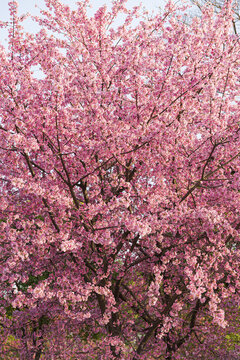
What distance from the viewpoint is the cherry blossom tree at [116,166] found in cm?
597

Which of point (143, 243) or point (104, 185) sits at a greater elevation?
point (104, 185)

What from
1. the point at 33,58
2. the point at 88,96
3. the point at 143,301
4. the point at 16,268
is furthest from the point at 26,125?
the point at 143,301

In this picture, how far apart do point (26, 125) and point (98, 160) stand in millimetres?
1765

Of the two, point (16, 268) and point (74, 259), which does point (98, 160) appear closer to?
point (74, 259)

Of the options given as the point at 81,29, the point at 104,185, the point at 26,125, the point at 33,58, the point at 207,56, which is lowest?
the point at 104,185

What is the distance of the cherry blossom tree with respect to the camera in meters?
5.97

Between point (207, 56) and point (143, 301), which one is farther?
point (143, 301)

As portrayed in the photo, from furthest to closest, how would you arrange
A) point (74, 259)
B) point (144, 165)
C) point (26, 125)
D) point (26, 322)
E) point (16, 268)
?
point (26, 322) < point (144, 165) < point (74, 259) < point (16, 268) < point (26, 125)

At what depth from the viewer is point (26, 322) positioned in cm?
910

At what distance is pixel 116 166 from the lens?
325 inches

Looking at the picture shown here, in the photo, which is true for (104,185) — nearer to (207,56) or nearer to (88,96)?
(88,96)

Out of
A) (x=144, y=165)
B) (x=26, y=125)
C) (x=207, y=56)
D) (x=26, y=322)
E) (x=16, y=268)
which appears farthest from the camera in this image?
(x=26, y=322)

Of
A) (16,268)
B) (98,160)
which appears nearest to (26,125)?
(98,160)

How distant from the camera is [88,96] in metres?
6.05
